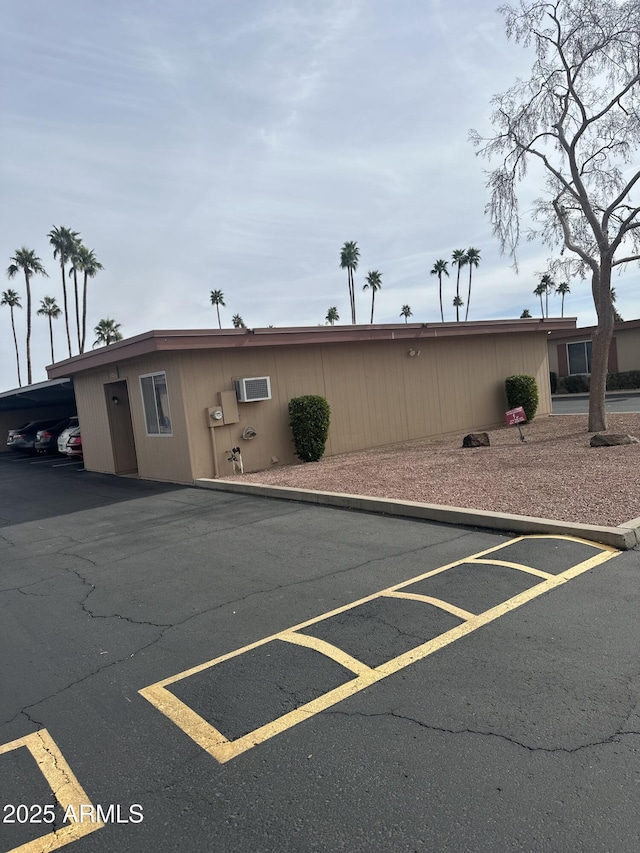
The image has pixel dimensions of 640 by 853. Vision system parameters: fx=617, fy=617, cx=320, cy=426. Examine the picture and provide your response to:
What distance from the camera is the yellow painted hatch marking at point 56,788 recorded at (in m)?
2.56

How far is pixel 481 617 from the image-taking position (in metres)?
4.48

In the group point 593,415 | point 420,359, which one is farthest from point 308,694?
point 420,359

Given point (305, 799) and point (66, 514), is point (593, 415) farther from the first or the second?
point (305, 799)

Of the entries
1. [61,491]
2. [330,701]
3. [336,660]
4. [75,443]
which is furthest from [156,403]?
[330,701]

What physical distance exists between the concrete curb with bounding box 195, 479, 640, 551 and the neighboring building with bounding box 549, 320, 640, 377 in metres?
21.8

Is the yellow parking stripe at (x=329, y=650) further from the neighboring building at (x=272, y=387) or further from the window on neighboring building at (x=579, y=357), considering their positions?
the window on neighboring building at (x=579, y=357)

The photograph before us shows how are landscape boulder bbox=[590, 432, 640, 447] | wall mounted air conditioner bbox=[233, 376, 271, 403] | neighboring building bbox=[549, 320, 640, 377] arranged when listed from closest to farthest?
landscape boulder bbox=[590, 432, 640, 447]
wall mounted air conditioner bbox=[233, 376, 271, 403]
neighboring building bbox=[549, 320, 640, 377]

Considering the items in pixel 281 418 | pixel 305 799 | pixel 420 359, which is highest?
pixel 420 359

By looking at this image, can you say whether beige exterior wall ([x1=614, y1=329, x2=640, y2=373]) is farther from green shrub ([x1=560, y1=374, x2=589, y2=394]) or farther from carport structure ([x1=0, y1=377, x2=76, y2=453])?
carport structure ([x1=0, y1=377, x2=76, y2=453])

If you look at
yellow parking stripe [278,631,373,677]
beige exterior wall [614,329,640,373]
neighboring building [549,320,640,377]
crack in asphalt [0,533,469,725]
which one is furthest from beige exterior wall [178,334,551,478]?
beige exterior wall [614,329,640,373]

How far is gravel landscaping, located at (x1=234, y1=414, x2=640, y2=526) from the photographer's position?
24.1 ft

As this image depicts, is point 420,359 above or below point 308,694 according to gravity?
above

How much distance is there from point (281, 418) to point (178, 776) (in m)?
11.1

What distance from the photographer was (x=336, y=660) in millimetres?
3996
